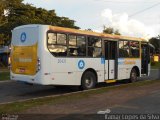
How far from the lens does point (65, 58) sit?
1634 cm

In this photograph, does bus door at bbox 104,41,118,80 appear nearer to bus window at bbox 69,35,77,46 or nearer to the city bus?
the city bus

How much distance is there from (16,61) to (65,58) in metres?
2.18

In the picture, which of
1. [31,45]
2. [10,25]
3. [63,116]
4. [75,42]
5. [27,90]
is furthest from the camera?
[10,25]

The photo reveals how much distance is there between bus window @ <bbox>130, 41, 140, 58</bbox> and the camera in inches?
842

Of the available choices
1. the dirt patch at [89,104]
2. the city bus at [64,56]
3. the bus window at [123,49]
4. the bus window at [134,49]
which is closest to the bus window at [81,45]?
the city bus at [64,56]

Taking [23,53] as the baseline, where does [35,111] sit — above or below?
below

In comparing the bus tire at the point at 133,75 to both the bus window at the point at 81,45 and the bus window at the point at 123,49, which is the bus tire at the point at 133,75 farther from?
the bus window at the point at 81,45

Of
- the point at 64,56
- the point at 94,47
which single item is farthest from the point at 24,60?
the point at 94,47

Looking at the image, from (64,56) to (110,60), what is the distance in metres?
3.74

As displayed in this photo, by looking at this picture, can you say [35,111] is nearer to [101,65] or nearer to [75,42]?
[75,42]

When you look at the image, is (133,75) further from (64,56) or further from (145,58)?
(64,56)

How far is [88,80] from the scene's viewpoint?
17.9m

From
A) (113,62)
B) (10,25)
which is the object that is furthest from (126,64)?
(10,25)

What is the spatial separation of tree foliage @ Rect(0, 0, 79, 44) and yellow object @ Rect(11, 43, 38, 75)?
3005cm
